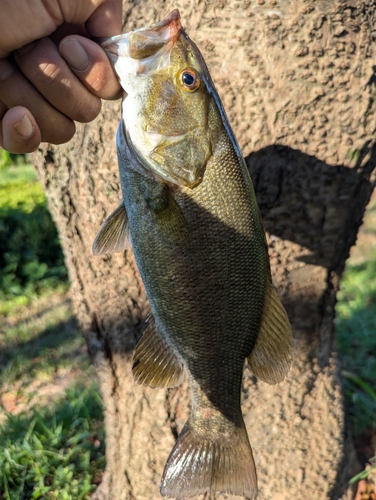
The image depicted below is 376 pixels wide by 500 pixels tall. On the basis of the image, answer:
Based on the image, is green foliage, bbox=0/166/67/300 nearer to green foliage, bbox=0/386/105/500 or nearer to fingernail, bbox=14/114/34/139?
green foliage, bbox=0/386/105/500

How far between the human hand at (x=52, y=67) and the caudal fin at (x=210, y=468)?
1307 mm

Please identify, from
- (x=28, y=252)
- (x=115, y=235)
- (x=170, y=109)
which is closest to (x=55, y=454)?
(x=115, y=235)

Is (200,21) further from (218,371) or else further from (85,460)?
(85,460)

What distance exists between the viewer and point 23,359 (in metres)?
5.70

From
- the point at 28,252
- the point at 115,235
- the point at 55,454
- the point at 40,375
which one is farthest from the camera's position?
the point at 28,252

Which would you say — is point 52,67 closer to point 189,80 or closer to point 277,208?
point 189,80

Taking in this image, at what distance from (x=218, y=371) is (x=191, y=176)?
2.42 feet

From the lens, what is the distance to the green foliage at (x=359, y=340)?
13.4 ft

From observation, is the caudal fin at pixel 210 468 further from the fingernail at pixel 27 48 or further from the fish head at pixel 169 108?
the fingernail at pixel 27 48

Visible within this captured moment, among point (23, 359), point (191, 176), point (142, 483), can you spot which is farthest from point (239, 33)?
point (23, 359)

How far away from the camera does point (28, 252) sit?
7.61 meters

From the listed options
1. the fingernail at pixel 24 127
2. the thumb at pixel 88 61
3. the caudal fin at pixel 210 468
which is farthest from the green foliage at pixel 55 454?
the thumb at pixel 88 61

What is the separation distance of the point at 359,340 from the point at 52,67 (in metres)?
4.25

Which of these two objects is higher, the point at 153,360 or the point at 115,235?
the point at 115,235
